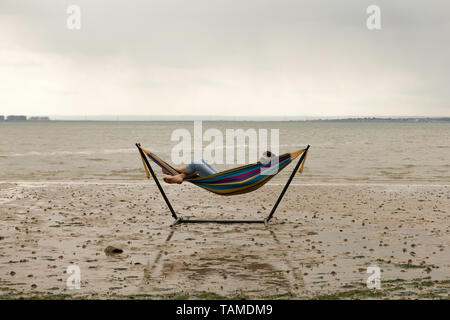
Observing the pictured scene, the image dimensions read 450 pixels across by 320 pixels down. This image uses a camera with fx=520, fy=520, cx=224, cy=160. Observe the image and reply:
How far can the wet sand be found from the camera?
22.0 ft

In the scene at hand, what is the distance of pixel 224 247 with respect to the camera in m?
9.24

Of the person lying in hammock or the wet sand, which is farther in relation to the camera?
the person lying in hammock

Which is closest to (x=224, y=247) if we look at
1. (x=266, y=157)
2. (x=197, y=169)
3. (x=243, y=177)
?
(x=243, y=177)

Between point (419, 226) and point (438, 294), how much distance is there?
16.4 ft

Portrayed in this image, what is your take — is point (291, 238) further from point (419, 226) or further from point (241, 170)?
point (419, 226)

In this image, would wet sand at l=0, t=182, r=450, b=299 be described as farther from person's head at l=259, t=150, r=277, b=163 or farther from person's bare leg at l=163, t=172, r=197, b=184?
person's head at l=259, t=150, r=277, b=163

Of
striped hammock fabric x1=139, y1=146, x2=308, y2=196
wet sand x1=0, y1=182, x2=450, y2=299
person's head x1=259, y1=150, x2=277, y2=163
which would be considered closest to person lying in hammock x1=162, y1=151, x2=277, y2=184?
person's head x1=259, y1=150, x2=277, y2=163

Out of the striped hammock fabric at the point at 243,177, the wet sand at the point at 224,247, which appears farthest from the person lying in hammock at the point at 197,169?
the wet sand at the point at 224,247

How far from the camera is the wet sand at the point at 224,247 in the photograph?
6.71 metres

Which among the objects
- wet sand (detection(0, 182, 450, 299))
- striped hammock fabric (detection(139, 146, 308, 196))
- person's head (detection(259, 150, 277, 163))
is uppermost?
person's head (detection(259, 150, 277, 163))

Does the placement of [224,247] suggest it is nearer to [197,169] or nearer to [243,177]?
[243,177]

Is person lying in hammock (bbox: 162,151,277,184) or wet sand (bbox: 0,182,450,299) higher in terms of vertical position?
person lying in hammock (bbox: 162,151,277,184)

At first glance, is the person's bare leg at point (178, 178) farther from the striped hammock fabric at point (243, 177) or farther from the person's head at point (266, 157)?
the person's head at point (266, 157)

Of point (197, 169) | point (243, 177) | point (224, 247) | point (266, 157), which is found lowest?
point (224, 247)
